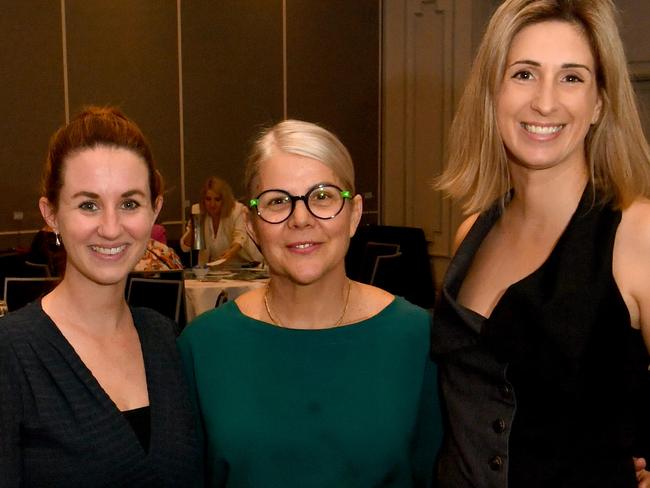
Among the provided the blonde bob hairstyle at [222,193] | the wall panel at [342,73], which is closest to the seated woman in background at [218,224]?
the blonde bob hairstyle at [222,193]

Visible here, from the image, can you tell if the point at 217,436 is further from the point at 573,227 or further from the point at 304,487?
the point at 573,227

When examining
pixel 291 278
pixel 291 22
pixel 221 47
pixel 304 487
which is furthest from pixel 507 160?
pixel 291 22

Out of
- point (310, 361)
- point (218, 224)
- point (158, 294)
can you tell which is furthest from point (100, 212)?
point (218, 224)

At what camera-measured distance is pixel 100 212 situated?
1725 millimetres

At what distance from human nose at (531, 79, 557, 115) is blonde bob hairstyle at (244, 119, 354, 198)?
1.42 ft

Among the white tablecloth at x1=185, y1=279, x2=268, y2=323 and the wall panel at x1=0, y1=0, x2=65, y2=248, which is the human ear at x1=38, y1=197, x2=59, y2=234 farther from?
the wall panel at x1=0, y1=0, x2=65, y2=248

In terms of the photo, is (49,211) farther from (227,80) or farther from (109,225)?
(227,80)

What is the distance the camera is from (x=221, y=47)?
8578mm

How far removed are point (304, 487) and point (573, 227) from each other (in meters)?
0.80

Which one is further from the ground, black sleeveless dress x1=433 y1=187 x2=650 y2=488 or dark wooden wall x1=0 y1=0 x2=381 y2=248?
dark wooden wall x1=0 y1=0 x2=381 y2=248

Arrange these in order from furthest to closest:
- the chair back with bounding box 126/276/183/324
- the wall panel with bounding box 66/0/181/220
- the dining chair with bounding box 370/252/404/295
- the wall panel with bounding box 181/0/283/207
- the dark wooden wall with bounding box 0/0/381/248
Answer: the wall panel with bounding box 181/0/283/207 < the wall panel with bounding box 66/0/181/220 < the dark wooden wall with bounding box 0/0/381/248 < the dining chair with bounding box 370/252/404/295 < the chair back with bounding box 126/276/183/324

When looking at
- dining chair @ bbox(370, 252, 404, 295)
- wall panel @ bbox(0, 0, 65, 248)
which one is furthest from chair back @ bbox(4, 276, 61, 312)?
dining chair @ bbox(370, 252, 404, 295)

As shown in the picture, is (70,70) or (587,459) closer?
(587,459)

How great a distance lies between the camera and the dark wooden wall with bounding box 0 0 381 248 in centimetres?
705
